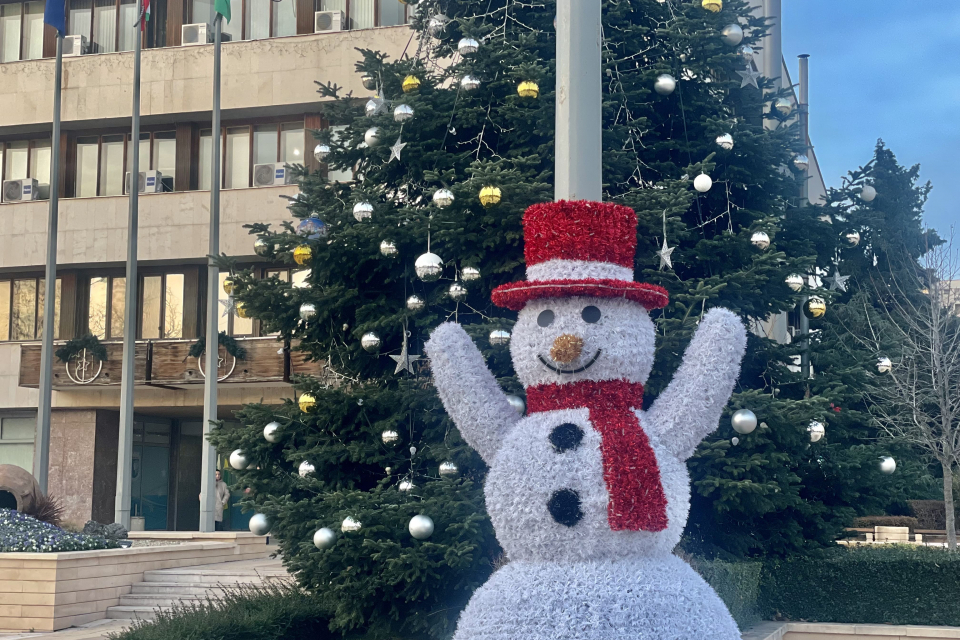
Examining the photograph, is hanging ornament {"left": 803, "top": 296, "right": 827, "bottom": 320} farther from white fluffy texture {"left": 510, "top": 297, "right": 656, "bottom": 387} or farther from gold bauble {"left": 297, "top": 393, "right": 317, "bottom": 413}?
white fluffy texture {"left": 510, "top": 297, "right": 656, "bottom": 387}

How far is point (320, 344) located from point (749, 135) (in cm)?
430

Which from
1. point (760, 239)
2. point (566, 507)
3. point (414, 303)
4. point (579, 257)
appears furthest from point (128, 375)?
point (566, 507)

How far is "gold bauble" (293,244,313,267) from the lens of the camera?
29.5 ft

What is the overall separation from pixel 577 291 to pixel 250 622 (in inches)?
190

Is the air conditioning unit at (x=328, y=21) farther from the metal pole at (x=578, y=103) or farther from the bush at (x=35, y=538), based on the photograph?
the metal pole at (x=578, y=103)

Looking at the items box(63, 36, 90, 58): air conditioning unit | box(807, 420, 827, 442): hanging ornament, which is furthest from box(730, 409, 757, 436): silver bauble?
box(63, 36, 90, 58): air conditioning unit

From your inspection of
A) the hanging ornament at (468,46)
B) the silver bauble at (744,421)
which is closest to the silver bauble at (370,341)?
the hanging ornament at (468,46)

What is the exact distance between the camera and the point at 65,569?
13344 millimetres

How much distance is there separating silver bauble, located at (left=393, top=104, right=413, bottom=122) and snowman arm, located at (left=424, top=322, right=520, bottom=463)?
3995mm

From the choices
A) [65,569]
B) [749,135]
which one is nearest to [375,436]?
[749,135]

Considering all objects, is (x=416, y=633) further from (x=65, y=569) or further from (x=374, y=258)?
(x=65, y=569)

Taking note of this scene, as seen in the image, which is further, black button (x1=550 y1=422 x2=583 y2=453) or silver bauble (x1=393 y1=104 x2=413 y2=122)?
silver bauble (x1=393 y1=104 x2=413 y2=122)

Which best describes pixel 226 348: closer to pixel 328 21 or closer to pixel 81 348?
pixel 81 348

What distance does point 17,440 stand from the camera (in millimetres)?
27859
